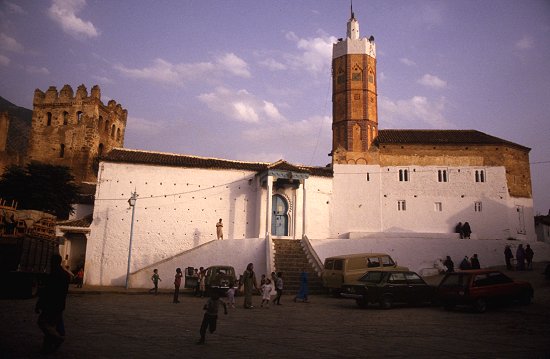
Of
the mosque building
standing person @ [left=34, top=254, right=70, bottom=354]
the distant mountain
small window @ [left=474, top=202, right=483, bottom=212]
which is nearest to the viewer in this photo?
standing person @ [left=34, top=254, right=70, bottom=354]

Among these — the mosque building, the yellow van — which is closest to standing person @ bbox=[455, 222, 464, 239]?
the mosque building

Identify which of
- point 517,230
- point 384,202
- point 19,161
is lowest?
point 517,230

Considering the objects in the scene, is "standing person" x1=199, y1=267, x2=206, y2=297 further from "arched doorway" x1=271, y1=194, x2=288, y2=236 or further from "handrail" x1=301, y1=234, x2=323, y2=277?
"arched doorway" x1=271, y1=194, x2=288, y2=236

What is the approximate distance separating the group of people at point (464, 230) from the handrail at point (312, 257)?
39.2ft

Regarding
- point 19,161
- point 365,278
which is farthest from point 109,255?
point 19,161

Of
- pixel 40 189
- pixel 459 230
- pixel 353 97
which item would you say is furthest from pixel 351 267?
pixel 40 189

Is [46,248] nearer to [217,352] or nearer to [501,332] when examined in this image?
[217,352]

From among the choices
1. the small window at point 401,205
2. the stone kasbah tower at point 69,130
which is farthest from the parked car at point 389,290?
the stone kasbah tower at point 69,130

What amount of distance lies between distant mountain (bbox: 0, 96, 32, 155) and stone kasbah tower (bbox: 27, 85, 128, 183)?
2142cm

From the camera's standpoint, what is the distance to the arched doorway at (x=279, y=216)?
92.6 ft

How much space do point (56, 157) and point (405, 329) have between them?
153 ft

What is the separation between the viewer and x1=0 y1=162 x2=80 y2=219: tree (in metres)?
27.1

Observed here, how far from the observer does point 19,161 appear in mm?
43969

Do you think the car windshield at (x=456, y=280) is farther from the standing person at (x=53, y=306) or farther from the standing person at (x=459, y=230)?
the standing person at (x=459, y=230)
